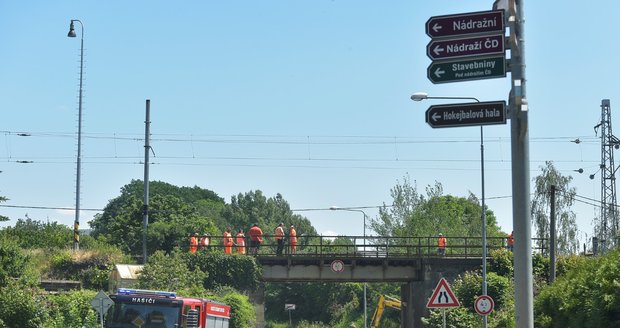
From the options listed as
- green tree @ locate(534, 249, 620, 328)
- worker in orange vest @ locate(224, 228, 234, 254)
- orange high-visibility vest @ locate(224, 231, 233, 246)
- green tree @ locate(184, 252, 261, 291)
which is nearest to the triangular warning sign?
green tree @ locate(534, 249, 620, 328)

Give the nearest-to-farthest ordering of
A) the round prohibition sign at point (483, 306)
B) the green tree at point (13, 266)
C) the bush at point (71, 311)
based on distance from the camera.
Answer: the round prohibition sign at point (483, 306) < the green tree at point (13, 266) < the bush at point (71, 311)

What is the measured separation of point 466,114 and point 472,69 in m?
0.60

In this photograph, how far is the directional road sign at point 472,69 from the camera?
40.9ft

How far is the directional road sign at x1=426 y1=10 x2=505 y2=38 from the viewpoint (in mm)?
12477

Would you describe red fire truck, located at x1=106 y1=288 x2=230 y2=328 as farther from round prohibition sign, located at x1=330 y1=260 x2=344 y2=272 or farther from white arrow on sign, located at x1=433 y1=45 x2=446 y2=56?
round prohibition sign, located at x1=330 y1=260 x2=344 y2=272

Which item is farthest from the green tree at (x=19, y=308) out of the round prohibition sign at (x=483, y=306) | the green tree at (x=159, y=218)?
the round prohibition sign at (x=483, y=306)

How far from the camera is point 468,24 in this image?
41.0 ft

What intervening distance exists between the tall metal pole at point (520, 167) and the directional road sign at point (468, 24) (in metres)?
0.23

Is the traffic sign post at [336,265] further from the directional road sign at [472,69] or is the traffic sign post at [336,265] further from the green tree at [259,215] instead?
the green tree at [259,215]

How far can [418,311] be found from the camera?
167 feet

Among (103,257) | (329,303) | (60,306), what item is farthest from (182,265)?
(329,303)

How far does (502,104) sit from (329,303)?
90737mm

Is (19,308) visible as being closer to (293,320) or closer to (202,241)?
(202,241)

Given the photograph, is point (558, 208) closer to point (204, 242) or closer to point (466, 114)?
point (204, 242)
